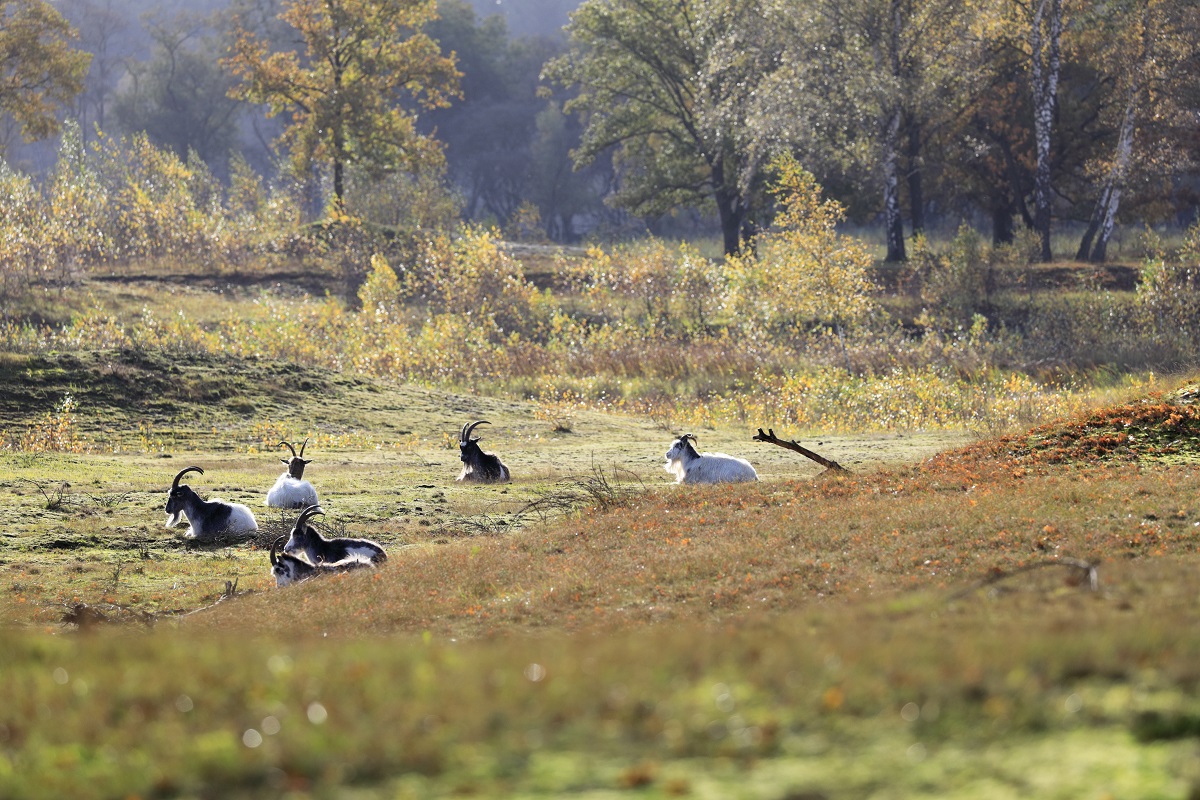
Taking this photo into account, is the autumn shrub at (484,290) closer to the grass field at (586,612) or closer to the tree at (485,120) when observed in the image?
the grass field at (586,612)

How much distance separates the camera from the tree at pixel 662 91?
188 feet

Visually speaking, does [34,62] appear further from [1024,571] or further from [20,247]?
[1024,571]

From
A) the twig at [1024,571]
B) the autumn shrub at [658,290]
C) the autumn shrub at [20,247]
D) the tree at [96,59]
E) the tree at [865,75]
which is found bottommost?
the twig at [1024,571]

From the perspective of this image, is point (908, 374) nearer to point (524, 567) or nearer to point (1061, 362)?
point (1061, 362)

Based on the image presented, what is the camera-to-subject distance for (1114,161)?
1923 inches

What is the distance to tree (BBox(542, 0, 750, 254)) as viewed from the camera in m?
57.4

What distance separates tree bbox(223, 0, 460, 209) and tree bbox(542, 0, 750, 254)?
734cm

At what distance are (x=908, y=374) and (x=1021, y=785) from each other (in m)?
31.2

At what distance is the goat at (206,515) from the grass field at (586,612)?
33cm

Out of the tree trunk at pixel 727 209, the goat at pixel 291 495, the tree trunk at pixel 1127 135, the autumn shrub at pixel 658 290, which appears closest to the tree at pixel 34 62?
the autumn shrub at pixel 658 290

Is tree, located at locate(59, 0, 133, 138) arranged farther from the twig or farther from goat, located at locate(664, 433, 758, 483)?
the twig

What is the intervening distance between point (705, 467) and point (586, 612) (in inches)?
333

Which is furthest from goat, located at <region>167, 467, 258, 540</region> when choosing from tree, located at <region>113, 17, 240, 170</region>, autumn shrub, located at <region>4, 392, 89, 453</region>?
tree, located at <region>113, 17, 240, 170</region>

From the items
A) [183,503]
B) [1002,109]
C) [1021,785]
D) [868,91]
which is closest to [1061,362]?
[868,91]
